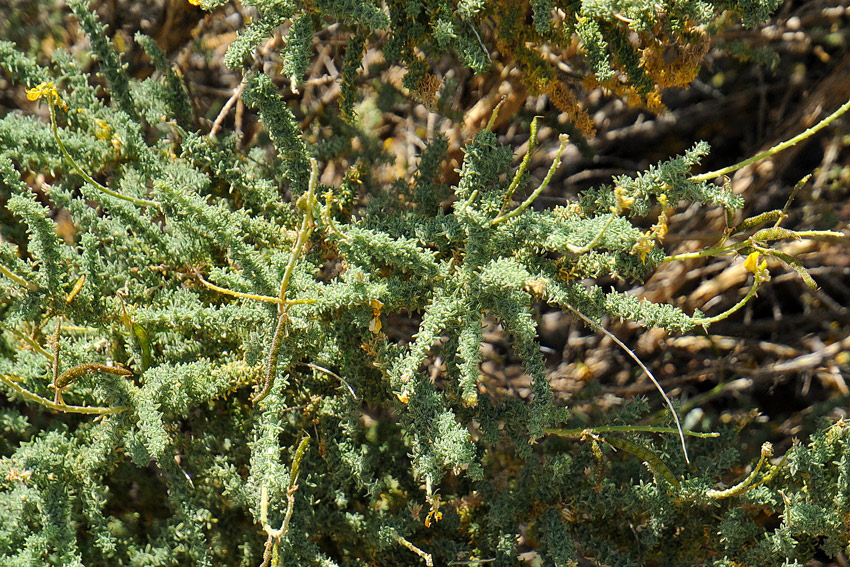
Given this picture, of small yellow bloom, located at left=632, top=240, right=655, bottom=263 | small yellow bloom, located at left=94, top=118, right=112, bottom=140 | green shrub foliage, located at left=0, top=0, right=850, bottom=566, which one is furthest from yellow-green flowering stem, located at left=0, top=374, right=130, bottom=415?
small yellow bloom, located at left=632, top=240, right=655, bottom=263

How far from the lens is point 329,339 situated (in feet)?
3.76

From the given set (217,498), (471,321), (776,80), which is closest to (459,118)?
(471,321)

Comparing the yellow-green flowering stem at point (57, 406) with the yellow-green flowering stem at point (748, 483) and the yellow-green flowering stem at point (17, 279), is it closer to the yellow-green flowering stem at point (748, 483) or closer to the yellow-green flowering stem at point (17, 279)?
the yellow-green flowering stem at point (17, 279)

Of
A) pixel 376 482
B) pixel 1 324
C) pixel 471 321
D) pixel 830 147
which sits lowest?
pixel 376 482

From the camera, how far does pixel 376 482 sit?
117 cm

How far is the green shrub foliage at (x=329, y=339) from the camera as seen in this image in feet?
3.41

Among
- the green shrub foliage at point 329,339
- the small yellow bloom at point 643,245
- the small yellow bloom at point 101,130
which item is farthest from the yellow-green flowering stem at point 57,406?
the small yellow bloom at point 643,245

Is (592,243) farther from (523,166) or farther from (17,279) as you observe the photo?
(17,279)

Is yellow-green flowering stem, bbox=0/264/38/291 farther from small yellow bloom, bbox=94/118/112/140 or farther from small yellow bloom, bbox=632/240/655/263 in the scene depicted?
small yellow bloom, bbox=632/240/655/263

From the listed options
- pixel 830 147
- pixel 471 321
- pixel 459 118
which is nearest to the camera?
pixel 471 321

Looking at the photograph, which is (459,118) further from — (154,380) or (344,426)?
(154,380)

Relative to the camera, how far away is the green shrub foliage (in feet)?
3.41

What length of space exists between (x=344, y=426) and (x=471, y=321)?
0.32 meters

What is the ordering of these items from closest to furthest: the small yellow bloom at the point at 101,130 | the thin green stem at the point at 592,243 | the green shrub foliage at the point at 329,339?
the thin green stem at the point at 592,243 → the green shrub foliage at the point at 329,339 → the small yellow bloom at the point at 101,130
